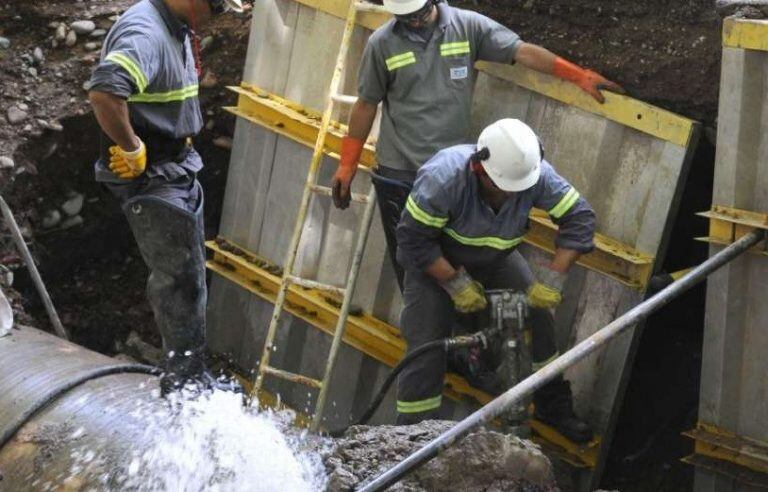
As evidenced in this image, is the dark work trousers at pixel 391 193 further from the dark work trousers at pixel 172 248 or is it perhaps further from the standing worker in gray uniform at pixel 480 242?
the dark work trousers at pixel 172 248

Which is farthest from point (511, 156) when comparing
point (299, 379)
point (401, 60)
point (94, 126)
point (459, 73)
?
point (94, 126)

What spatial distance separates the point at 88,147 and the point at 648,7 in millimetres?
3821

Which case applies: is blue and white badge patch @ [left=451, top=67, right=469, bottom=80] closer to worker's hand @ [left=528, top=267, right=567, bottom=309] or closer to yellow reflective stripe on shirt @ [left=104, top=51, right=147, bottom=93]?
worker's hand @ [left=528, top=267, right=567, bottom=309]

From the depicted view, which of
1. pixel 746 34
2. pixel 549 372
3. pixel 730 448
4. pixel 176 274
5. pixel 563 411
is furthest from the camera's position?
pixel 563 411

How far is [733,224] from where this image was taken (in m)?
5.11

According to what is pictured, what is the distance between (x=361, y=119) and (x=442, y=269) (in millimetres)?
1069

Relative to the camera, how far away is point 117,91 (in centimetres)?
521

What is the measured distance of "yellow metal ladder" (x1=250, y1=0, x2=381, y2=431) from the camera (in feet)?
21.8

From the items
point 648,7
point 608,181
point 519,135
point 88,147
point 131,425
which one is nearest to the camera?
point 131,425

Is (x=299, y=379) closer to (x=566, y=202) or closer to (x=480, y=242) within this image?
(x=480, y=242)

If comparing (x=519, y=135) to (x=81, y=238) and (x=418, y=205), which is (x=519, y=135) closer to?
(x=418, y=205)

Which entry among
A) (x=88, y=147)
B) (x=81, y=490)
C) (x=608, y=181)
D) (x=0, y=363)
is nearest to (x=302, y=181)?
(x=88, y=147)

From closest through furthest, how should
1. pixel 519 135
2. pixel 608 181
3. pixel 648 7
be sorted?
pixel 519 135
pixel 608 181
pixel 648 7

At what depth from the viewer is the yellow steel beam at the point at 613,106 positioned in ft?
18.1
